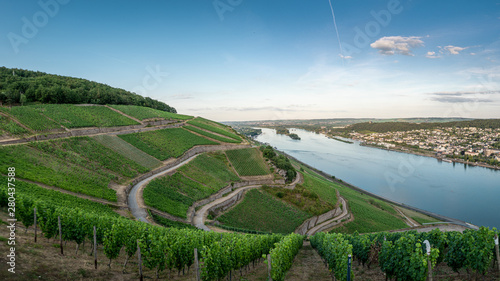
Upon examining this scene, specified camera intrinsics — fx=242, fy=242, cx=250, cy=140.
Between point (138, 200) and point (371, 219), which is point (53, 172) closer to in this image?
point (138, 200)

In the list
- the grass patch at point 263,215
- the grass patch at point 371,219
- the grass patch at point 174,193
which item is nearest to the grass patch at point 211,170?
the grass patch at point 174,193

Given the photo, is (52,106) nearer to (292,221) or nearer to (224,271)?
(292,221)

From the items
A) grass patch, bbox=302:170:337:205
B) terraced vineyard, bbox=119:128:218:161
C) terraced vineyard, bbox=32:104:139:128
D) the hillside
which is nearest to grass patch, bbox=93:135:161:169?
the hillside

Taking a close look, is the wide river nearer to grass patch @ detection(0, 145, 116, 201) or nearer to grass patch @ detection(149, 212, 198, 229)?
grass patch @ detection(149, 212, 198, 229)

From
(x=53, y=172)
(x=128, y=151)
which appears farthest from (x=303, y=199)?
(x=53, y=172)

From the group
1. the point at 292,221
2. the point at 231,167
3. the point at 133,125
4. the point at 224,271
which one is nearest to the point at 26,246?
the point at 224,271

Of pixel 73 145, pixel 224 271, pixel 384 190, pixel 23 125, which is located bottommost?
pixel 384 190
